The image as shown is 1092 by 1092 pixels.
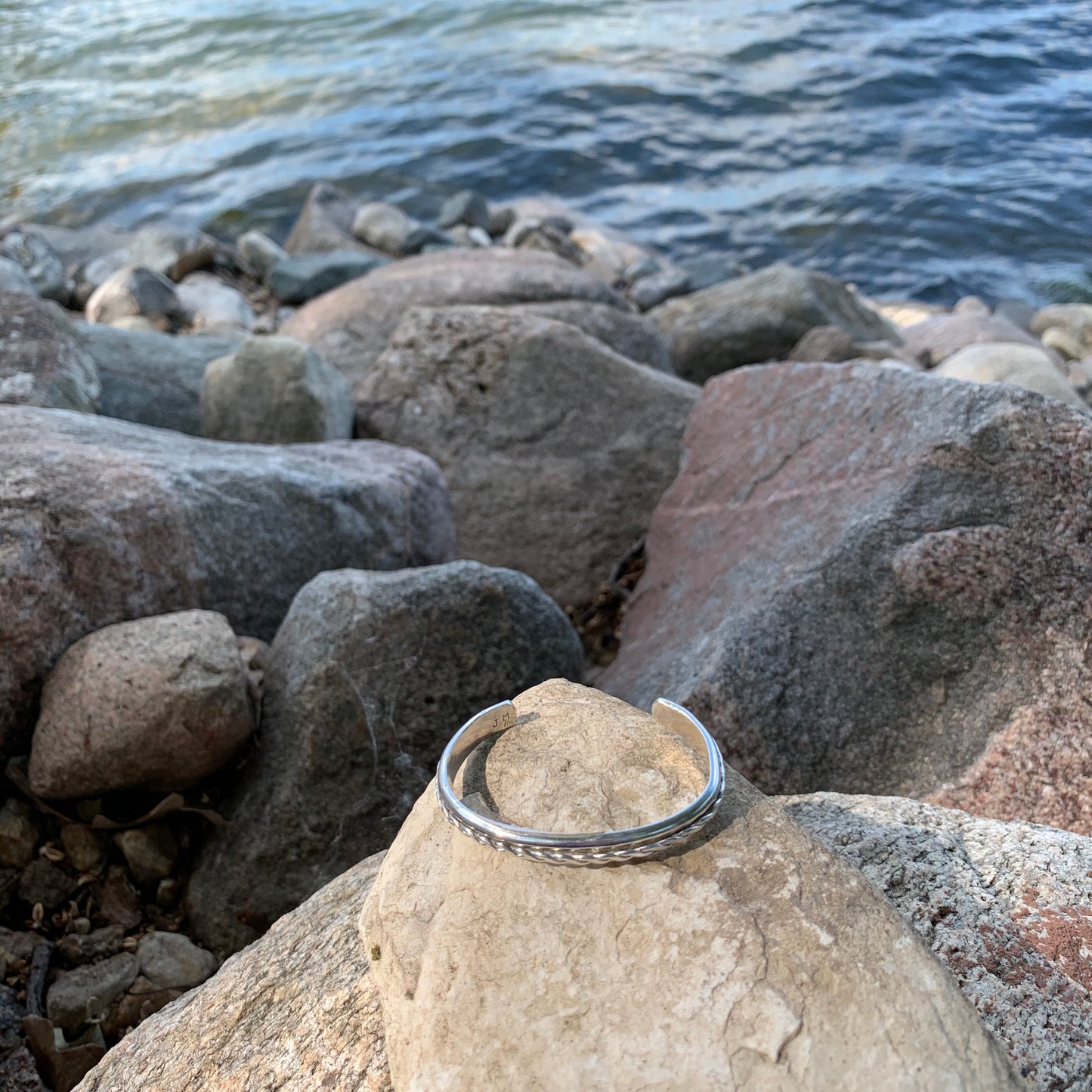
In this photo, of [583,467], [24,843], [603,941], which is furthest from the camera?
[583,467]

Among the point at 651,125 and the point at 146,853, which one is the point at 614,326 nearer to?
the point at 146,853

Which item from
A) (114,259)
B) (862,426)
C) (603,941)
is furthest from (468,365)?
(114,259)

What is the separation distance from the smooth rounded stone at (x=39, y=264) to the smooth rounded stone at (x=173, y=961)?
614 centimetres

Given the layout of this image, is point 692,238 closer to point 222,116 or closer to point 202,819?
point 222,116

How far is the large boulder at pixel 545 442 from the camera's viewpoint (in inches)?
154

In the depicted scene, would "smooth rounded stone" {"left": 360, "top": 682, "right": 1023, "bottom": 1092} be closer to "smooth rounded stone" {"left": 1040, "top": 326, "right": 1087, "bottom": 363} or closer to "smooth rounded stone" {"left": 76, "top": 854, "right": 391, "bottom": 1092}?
"smooth rounded stone" {"left": 76, "top": 854, "right": 391, "bottom": 1092}

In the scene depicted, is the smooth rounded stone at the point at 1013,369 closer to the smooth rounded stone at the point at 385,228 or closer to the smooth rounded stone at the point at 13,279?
the smooth rounded stone at the point at 385,228

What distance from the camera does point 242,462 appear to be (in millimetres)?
2869

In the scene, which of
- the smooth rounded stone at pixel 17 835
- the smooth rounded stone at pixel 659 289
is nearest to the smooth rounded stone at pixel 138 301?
the smooth rounded stone at pixel 659 289

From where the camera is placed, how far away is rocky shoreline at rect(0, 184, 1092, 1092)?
1373 millimetres

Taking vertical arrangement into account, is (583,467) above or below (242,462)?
below

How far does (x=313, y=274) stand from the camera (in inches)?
303

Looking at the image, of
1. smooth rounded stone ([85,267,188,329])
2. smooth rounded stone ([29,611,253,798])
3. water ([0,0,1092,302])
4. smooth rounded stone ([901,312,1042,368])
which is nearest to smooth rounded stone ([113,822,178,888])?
smooth rounded stone ([29,611,253,798])

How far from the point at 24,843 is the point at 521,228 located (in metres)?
8.00
